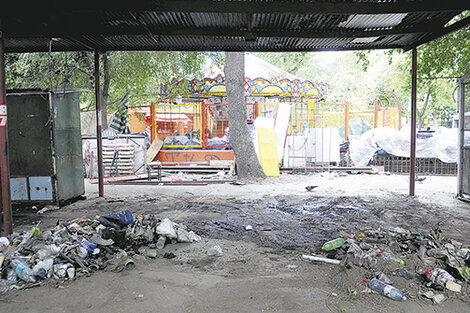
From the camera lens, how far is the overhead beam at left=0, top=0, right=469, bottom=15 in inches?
218

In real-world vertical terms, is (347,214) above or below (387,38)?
below

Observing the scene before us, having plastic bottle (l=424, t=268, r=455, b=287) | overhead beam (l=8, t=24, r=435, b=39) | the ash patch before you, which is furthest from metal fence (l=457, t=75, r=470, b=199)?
plastic bottle (l=424, t=268, r=455, b=287)

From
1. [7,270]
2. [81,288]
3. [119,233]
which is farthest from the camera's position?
[119,233]

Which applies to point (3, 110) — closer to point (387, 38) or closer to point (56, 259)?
point (56, 259)

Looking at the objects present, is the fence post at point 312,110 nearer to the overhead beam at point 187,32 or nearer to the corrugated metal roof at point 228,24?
the corrugated metal roof at point 228,24

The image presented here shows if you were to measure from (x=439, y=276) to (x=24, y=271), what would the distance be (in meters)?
4.80

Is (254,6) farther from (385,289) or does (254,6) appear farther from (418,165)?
(418,165)

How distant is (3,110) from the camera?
553 centimetres

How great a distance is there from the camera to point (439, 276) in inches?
151

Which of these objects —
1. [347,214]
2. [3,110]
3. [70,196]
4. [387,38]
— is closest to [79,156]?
[70,196]

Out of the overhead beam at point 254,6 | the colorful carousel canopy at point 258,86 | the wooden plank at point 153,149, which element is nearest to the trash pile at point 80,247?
the overhead beam at point 254,6

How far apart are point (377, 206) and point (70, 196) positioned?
734 cm

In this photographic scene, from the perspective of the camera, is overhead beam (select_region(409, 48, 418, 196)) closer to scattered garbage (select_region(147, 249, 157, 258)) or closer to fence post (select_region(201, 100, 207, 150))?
scattered garbage (select_region(147, 249, 157, 258))

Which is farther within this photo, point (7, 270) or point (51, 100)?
point (51, 100)
